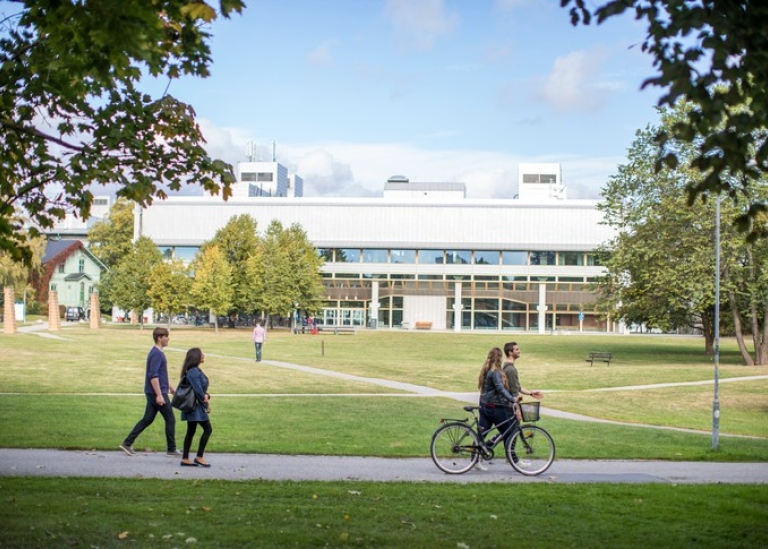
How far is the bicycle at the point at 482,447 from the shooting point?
13.4m

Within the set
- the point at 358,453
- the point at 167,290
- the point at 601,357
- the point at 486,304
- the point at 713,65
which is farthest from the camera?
the point at 486,304

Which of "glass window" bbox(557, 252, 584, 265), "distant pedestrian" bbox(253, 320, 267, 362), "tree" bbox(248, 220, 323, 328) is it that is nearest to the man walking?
"distant pedestrian" bbox(253, 320, 267, 362)

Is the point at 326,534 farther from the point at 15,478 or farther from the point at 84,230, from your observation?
the point at 84,230

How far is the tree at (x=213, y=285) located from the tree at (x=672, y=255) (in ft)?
129

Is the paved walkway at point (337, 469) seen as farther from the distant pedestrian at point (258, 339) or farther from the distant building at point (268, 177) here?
the distant building at point (268, 177)

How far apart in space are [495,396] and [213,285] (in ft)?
230

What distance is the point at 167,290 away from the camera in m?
81.1

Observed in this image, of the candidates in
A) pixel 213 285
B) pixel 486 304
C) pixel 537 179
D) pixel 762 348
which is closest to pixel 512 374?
pixel 762 348

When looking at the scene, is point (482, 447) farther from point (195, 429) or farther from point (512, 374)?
point (195, 429)

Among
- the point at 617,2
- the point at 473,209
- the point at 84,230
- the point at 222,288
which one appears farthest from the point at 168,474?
the point at 84,230

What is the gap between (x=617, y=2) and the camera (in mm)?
6750

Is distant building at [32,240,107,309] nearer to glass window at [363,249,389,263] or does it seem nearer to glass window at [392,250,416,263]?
glass window at [363,249,389,263]

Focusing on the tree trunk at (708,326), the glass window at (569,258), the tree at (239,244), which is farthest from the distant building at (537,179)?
the tree trunk at (708,326)

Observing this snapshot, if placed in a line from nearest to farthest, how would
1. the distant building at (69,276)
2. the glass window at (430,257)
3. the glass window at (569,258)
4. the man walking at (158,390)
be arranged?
the man walking at (158,390) → the glass window at (569,258) → the glass window at (430,257) → the distant building at (69,276)
